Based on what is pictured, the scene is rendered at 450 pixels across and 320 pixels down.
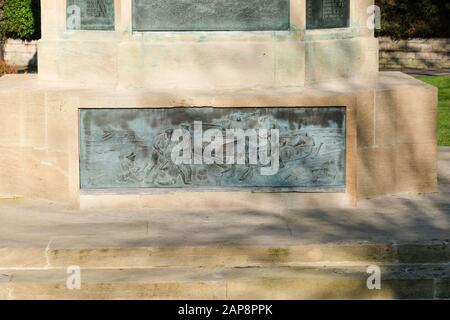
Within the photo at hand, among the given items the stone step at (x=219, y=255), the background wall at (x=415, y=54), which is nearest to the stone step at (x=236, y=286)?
the stone step at (x=219, y=255)

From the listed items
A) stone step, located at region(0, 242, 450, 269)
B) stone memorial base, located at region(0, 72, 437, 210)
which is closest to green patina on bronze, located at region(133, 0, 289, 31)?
stone memorial base, located at region(0, 72, 437, 210)

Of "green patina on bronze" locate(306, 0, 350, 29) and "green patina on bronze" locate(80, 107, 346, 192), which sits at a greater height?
"green patina on bronze" locate(306, 0, 350, 29)

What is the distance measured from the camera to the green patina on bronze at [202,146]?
41.0 ft

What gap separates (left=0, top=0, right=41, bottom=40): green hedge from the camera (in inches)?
1652

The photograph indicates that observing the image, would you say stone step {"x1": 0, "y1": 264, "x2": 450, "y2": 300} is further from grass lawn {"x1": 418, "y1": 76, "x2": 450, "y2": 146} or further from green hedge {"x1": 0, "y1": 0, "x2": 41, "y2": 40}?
green hedge {"x1": 0, "y1": 0, "x2": 41, "y2": 40}

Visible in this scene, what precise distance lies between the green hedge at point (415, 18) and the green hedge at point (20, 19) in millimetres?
11998

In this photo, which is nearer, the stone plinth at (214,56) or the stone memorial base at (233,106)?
the stone memorial base at (233,106)

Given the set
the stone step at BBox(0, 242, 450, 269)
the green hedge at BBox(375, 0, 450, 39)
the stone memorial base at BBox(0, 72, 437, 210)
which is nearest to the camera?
the stone step at BBox(0, 242, 450, 269)

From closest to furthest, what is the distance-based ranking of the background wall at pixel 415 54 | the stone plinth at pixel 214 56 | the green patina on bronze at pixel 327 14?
the stone plinth at pixel 214 56 → the green patina on bronze at pixel 327 14 → the background wall at pixel 415 54

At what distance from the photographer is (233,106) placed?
40.8 ft

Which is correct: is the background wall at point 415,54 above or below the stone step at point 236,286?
above

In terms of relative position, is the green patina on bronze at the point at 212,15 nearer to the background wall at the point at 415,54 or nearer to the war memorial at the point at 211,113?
the war memorial at the point at 211,113

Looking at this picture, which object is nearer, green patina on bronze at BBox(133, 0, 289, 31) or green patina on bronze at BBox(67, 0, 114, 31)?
green patina on bronze at BBox(133, 0, 289, 31)

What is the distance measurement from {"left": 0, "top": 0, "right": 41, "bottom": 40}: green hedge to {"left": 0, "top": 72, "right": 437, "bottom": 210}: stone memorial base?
28779 mm
